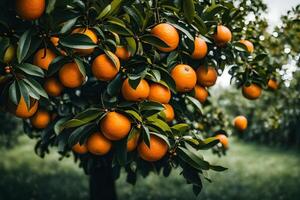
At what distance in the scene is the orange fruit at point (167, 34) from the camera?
1727 millimetres

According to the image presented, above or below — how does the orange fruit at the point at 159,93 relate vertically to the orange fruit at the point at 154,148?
above

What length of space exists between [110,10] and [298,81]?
277 centimetres

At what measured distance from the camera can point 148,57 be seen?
189 cm

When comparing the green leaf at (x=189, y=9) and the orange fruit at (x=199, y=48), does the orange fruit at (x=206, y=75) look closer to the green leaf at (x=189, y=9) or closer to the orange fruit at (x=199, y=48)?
the orange fruit at (x=199, y=48)

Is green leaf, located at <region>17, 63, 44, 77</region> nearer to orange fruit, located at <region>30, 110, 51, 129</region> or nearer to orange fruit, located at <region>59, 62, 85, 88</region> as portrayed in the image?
orange fruit, located at <region>59, 62, 85, 88</region>

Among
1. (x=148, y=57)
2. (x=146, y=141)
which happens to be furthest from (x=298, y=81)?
(x=146, y=141)

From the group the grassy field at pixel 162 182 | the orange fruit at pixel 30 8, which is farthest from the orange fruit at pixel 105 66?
the grassy field at pixel 162 182

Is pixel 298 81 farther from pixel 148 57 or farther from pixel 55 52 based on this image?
pixel 55 52

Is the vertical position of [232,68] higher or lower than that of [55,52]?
higher

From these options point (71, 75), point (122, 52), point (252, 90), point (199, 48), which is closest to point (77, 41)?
point (71, 75)

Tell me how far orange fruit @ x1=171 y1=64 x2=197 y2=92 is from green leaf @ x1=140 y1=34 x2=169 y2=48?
19cm

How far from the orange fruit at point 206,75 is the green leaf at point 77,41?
2.24 ft

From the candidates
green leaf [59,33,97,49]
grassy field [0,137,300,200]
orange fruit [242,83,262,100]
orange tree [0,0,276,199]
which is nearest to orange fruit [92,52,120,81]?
orange tree [0,0,276,199]

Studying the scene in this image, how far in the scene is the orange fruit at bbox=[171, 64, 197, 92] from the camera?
1823mm
